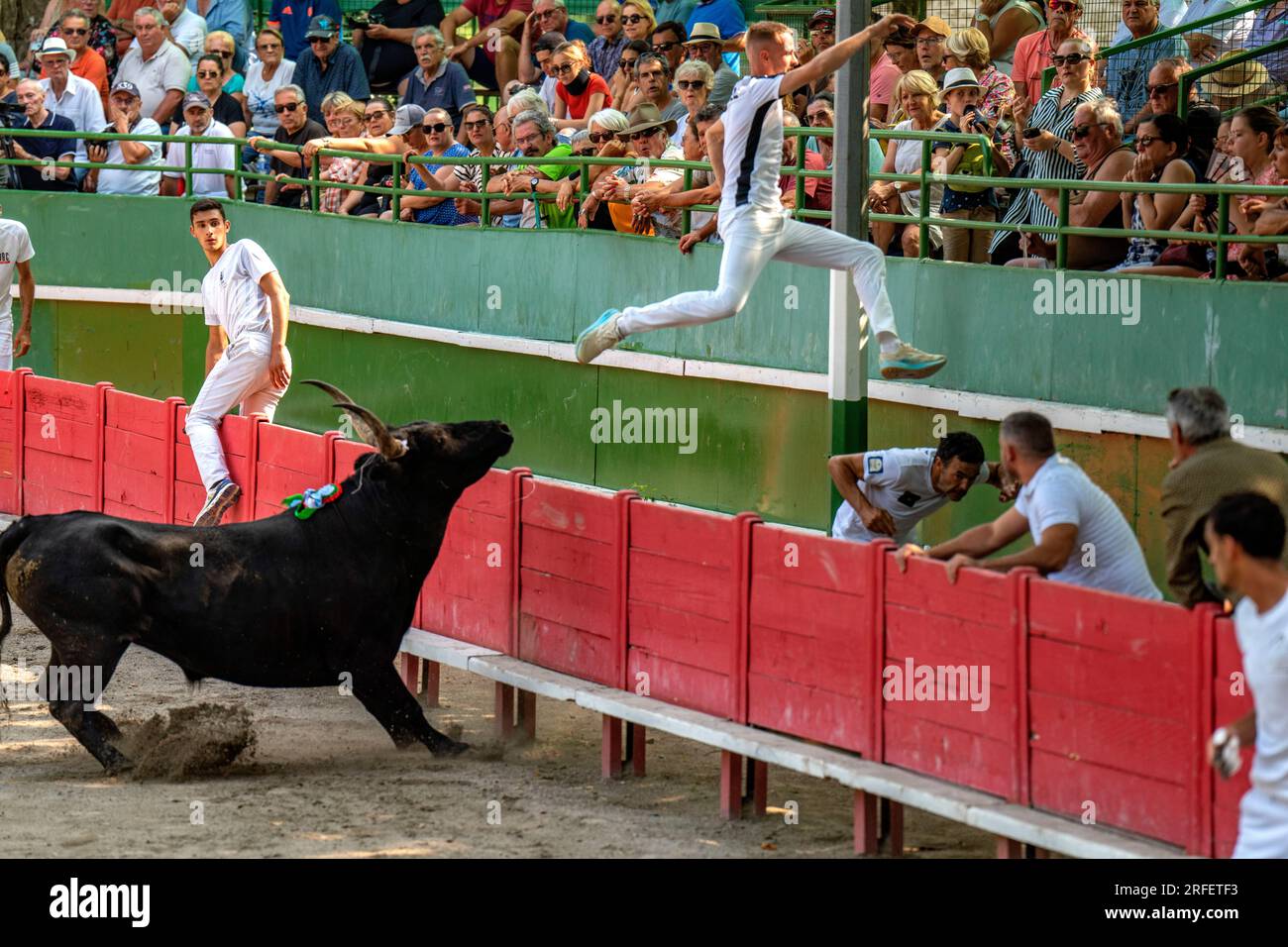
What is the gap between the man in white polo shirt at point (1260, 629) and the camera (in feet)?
17.4

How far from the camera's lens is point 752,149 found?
30.5ft

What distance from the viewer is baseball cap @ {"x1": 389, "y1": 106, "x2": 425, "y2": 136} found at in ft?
52.1

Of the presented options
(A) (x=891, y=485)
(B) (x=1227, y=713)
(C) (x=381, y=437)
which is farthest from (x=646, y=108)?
(B) (x=1227, y=713)

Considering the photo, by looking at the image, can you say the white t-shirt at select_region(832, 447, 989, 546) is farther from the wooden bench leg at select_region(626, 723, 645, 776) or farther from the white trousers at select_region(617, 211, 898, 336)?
the wooden bench leg at select_region(626, 723, 645, 776)

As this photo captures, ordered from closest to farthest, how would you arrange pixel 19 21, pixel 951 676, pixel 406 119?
pixel 951 676, pixel 406 119, pixel 19 21

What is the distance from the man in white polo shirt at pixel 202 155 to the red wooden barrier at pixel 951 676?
448 inches

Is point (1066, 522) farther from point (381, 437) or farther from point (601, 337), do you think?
point (381, 437)

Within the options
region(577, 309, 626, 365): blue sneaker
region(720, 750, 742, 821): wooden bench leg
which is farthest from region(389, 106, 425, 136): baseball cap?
region(720, 750, 742, 821): wooden bench leg

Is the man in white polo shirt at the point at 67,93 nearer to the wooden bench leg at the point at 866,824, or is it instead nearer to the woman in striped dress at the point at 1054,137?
the woman in striped dress at the point at 1054,137

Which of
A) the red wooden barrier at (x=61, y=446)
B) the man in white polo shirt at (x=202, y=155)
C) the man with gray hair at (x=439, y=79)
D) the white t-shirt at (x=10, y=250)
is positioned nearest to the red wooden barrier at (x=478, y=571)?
the red wooden barrier at (x=61, y=446)

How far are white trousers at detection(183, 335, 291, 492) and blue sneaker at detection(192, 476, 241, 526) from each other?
0.06 meters

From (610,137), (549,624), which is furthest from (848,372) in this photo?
(610,137)

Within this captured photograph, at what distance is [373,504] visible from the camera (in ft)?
30.7

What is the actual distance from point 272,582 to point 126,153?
986 cm
